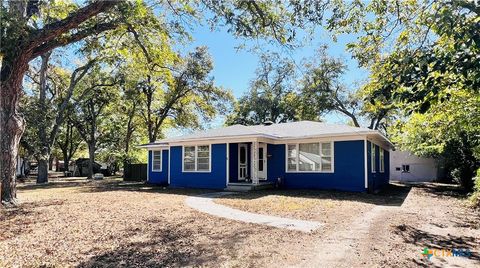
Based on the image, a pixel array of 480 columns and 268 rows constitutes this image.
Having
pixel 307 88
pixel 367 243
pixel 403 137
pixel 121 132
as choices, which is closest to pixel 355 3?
pixel 367 243

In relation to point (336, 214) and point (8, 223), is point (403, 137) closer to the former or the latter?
point (336, 214)

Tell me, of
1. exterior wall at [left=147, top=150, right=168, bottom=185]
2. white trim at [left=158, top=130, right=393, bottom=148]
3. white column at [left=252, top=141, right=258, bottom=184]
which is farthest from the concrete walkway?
exterior wall at [left=147, top=150, right=168, bottom=185]

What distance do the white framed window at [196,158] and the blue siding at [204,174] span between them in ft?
0.76

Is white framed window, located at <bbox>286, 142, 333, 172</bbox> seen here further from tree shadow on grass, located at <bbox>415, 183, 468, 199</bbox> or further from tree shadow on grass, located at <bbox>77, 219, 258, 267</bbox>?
tree shadow on grass, located at <bbox>77, 219, 258, 267</bbox>

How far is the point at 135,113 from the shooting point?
33281 mm

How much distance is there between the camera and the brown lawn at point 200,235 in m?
5.04

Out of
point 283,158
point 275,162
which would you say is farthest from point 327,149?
point 275,162

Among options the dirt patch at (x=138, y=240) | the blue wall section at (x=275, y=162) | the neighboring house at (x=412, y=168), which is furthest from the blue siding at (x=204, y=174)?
the neighboring house at (x=412, y=168)

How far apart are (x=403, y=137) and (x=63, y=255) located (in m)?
20.2

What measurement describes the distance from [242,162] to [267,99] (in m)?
17.7

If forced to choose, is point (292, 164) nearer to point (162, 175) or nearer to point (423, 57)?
point (162, 175)

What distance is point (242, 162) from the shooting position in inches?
679

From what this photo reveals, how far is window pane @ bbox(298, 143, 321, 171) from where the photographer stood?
600 inches

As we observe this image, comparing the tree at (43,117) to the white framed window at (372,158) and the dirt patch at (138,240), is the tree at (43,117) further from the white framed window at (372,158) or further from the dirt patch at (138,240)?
the white framed window at (372,158)
